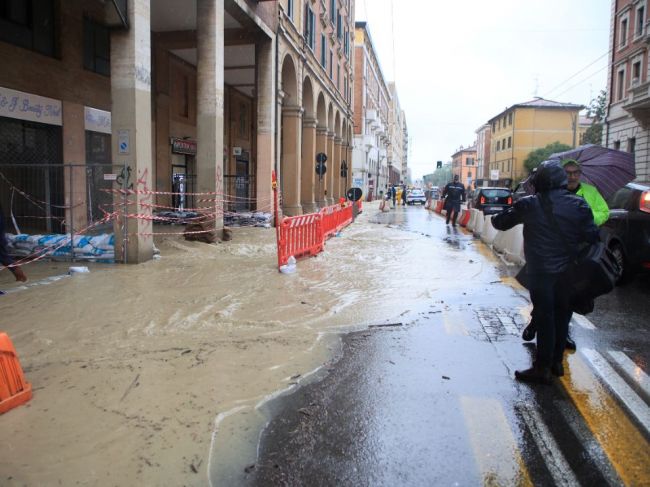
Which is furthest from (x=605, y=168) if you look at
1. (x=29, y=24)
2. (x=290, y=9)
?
(x=290, y=9)

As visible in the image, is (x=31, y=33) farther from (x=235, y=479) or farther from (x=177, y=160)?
(x=235, y=479)

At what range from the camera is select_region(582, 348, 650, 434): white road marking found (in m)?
3.60

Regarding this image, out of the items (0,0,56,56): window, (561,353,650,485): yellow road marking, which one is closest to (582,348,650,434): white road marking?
(561,353,650,485): yellow road marking

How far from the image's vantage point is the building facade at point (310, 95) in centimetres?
2203

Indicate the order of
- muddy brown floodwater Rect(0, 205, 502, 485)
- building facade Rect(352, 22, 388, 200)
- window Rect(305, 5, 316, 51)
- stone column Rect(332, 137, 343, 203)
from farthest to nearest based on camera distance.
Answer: building facade Rect(352, 22, 388, 200) < stone column Rect(332, 137, 343, 203) < window Rect(305, 5, 316, 51) < muddy brown floodwater Rect(0, 205, 502, 485)

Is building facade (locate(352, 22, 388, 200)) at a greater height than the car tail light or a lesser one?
greater

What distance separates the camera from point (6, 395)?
3.54 m

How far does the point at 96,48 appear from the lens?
14.7 metres

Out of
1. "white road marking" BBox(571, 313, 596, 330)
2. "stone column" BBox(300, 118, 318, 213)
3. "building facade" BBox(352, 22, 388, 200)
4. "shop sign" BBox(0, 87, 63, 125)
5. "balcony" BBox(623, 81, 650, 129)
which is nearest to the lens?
"white road marking" BBox(571, 313, 596, 330)

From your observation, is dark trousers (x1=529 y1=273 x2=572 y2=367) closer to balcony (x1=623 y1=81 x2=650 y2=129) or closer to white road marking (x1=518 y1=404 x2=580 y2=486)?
white road marking (x1=518 y1=404 x2=580 y2=486)

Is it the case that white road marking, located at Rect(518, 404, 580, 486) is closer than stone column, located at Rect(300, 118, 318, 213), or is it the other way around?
white road marking, located at Rect(518, 404, 580, 486)

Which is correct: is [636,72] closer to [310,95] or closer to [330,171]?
[330,171]

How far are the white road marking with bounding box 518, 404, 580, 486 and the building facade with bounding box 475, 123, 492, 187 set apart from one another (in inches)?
3421

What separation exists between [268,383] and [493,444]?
175 centimetres
